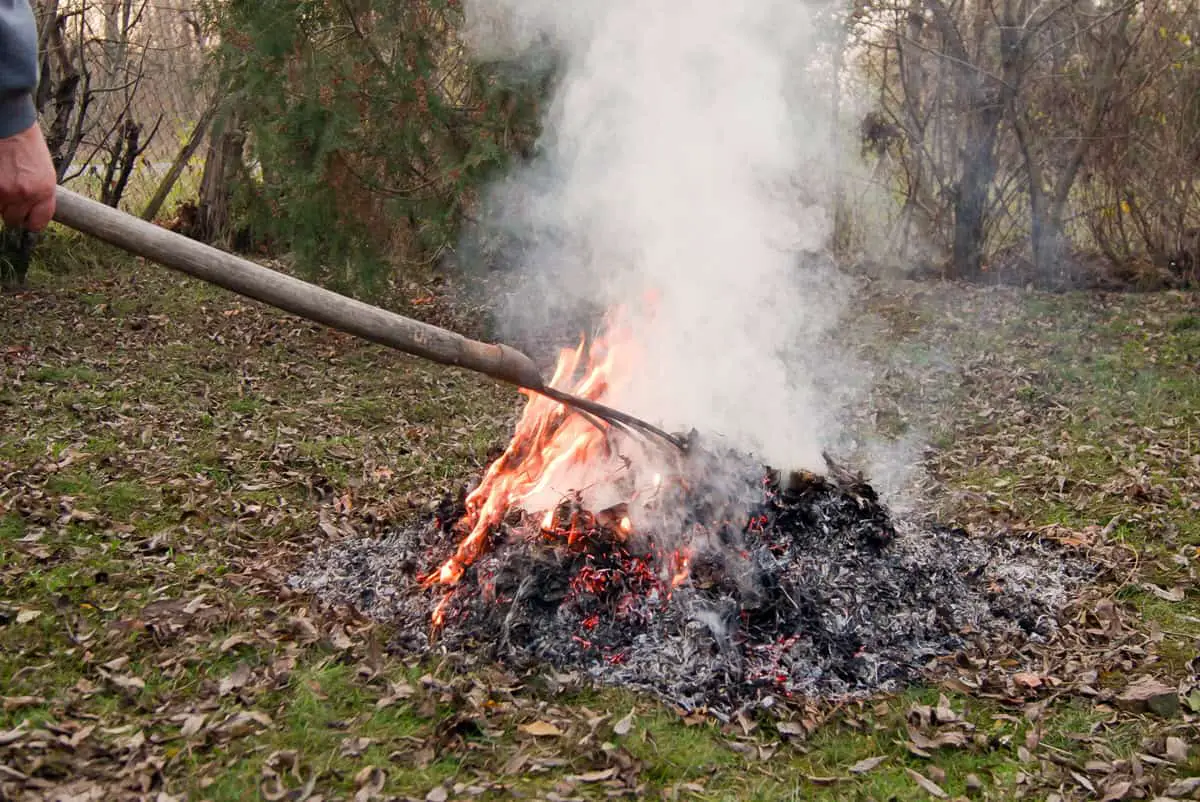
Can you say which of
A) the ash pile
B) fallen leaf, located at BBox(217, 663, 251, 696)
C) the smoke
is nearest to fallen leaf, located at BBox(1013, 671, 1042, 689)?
the ash pile

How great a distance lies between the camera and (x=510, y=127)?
831cm

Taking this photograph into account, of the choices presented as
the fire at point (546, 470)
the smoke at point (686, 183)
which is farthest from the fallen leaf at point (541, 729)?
the smoke at point (686, 183)

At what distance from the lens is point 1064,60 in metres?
10.9

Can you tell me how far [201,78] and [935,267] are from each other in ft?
29.5

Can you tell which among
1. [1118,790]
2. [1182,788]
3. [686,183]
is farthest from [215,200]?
Result: [1182,788]

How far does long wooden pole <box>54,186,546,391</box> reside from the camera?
3092mm

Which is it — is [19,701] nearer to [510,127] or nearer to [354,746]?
[354,746]

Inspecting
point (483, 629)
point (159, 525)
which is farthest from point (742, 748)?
point (159, 525)

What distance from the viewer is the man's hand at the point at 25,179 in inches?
98.8

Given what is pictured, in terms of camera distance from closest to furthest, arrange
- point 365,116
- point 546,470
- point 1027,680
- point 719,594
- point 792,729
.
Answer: point 792,729 → point 1027,680 → point 719,594 → point 546,470 → point 365,116

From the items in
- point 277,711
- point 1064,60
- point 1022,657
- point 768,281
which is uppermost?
point 1064,60

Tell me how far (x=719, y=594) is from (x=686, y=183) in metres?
2.92

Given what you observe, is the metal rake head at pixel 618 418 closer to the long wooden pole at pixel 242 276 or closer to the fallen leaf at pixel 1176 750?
the long wooden pole at pixel 242 276

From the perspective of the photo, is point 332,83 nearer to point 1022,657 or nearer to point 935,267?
point 1022,657
